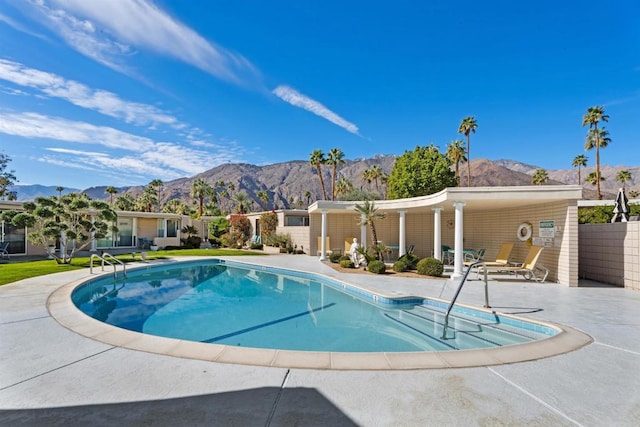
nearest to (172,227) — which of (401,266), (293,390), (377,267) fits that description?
(377,267)

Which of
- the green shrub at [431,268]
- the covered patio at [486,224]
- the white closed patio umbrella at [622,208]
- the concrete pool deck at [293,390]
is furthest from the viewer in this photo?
the green shrub at [431,268]

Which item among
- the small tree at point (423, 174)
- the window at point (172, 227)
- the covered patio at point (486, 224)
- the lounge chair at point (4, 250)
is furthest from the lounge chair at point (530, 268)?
the window at point (172, 227)

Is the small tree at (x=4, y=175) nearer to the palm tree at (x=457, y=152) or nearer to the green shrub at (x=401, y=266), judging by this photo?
the green shrub at (x=401, y=266)

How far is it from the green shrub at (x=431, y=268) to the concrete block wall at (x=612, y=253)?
4817mm

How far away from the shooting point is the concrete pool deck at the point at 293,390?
265cm

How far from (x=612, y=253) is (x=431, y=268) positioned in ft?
17.5

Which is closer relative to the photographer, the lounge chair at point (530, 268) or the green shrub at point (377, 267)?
the lounge chair at point (530, 268)

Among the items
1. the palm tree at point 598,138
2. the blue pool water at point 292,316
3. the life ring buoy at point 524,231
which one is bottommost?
the blue pool water at point 292,316

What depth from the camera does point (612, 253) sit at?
9.45 m

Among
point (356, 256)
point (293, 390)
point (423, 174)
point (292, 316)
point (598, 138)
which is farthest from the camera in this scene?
point (423, 174)

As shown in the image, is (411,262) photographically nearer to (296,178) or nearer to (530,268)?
(530,268)

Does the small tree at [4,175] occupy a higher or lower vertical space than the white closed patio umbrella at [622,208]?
higher

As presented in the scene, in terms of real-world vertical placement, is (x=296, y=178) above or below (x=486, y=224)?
above

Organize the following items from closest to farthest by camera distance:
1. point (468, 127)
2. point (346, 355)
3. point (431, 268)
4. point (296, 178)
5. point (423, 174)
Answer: point (346, 355), point (431, 268), point (423, 174), point (468, 127), point (296, 178)
